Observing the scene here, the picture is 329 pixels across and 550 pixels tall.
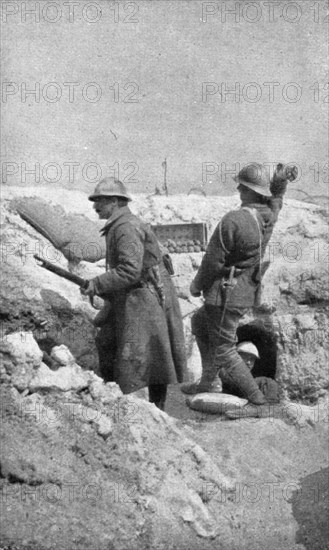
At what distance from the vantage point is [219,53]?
10758 mm

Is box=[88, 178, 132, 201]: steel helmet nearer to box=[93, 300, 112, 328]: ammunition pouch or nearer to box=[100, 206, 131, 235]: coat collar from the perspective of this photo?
box=[100, 206, 131, 235]: coat collar

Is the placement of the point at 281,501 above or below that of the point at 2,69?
below

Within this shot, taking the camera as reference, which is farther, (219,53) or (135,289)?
(219,53)

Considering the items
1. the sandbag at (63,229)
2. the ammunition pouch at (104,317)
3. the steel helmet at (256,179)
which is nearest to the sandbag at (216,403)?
the ammunition pouch at (104,317)

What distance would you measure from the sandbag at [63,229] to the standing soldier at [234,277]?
203 centimetres

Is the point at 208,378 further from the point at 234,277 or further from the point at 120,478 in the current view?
the point at 120,478

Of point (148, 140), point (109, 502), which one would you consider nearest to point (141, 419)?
point (109, 502)

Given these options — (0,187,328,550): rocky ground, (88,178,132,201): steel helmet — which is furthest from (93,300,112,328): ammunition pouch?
(88,178,132,201): steel helmet

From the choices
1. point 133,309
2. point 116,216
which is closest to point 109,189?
point 116,216

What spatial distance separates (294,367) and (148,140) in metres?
4.24

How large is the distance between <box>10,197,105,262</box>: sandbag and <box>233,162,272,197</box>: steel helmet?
237 cm

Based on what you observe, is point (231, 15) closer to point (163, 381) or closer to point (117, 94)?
point (117, 94)

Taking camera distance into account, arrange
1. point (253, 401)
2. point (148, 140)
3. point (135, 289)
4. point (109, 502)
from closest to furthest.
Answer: point (109, 502) < point (135, 289) < point (253, 401) < point (148, 140)

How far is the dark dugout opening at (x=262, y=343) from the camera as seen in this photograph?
26.1ft
